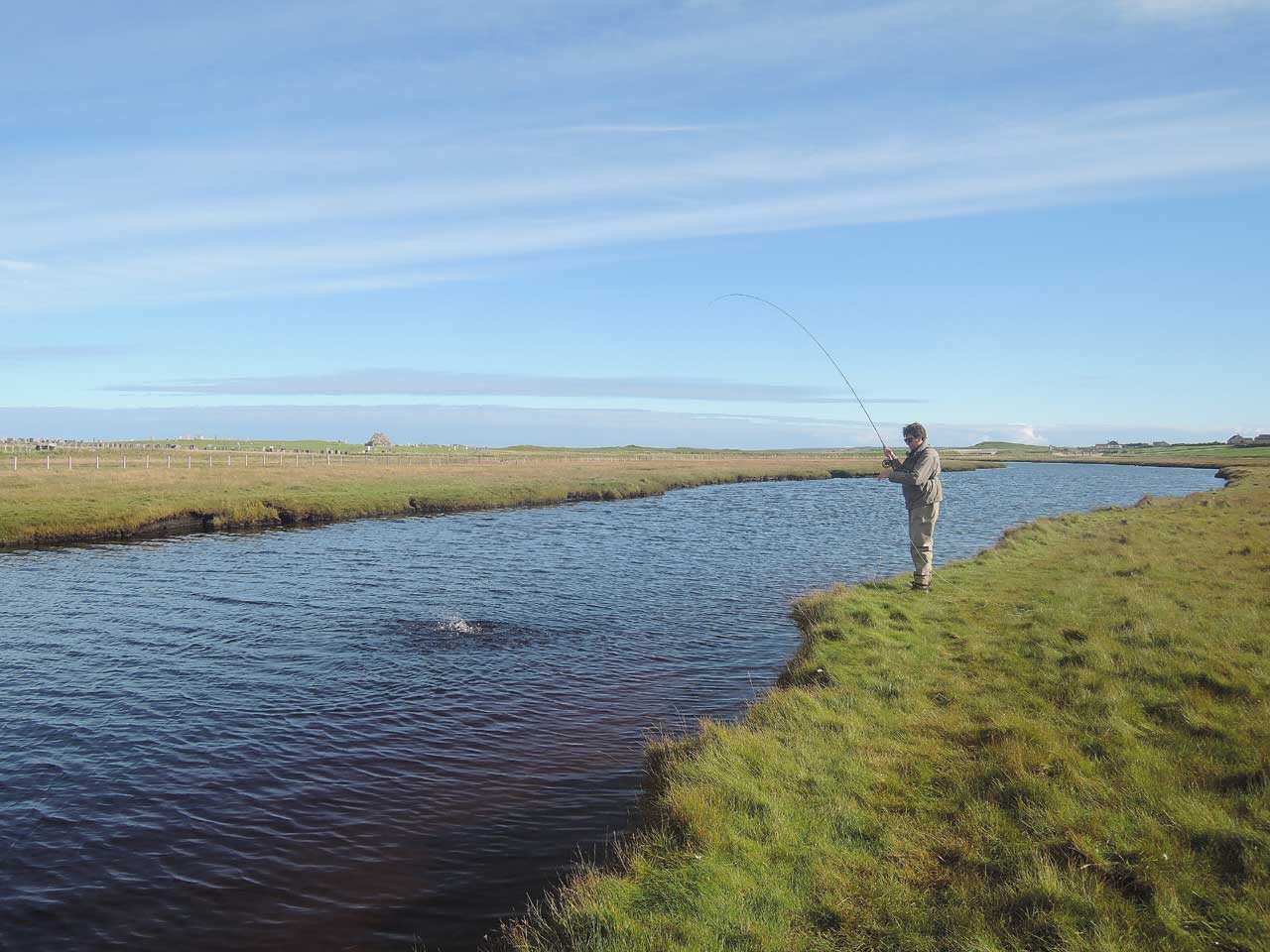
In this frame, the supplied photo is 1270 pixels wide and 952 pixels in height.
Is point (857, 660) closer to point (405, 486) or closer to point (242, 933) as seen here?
point (242, 933)

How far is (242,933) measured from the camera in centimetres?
641

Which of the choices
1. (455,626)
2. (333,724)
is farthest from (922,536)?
(333,724)

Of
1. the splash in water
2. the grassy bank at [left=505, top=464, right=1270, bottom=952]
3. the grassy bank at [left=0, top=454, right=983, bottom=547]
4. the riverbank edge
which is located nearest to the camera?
the grassy bank at [left=505, top=464, right=1270, bottom=952]

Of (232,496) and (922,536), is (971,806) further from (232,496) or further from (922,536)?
(232,496)

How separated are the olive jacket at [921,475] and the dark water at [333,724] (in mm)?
3897

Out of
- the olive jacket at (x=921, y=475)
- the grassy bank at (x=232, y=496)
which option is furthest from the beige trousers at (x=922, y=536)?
the grassy bank at (x=232, y=496)

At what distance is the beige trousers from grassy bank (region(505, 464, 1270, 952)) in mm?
2985

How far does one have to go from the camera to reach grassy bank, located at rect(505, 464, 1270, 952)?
5.12 m

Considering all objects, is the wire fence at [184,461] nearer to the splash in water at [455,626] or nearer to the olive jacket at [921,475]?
the splash in water at [455,626]

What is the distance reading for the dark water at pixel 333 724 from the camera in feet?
22.7

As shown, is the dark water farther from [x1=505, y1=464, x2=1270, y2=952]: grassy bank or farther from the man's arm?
the man's arm

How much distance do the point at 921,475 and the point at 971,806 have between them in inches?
340

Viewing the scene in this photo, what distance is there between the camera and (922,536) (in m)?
15.2

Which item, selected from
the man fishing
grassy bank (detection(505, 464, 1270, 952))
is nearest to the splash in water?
grassy bank (detection(505, 464, 1270, 952))
